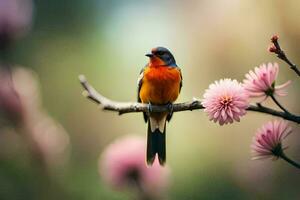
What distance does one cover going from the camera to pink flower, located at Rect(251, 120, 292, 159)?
0.44 metres

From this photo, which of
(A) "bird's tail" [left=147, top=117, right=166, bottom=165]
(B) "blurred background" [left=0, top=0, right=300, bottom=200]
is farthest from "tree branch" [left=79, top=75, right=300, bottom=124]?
(B) "blurred background" [left=0, top=0, right=300, bottom=200]

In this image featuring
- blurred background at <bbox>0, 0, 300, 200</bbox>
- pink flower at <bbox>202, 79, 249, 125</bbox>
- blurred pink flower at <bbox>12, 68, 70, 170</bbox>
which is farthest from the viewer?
blurred background at <bbox>0, 0, 300, 200</bbox>

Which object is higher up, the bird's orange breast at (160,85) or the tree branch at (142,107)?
the bird's orange breast at (160,85)

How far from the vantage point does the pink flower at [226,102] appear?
42cm

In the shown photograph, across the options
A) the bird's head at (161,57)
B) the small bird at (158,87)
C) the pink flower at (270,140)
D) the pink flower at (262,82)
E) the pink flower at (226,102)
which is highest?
the bird's head at (161,57)

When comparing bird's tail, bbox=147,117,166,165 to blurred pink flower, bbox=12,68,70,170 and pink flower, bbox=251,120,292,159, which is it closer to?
blurred pink flower, bbox=12,68,70,170

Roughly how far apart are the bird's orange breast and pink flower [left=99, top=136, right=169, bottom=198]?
7 centimetres

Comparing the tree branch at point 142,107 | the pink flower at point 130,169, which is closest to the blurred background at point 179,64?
the pink flower at point 130,169

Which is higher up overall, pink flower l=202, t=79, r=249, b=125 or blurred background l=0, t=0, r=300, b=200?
blurred background l=0, t=0, r=300, b=200

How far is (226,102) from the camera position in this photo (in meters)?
0.42

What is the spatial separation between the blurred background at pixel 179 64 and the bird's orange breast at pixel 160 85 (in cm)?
30

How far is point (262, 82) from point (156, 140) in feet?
1.05

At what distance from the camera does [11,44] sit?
2.34 ft

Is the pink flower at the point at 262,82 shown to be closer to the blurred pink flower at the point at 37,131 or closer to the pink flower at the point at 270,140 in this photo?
the pink flower at the point at 270,140
